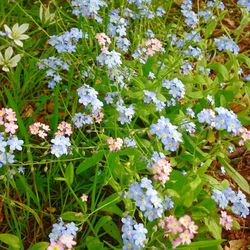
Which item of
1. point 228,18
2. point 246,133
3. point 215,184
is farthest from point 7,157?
point 228,18

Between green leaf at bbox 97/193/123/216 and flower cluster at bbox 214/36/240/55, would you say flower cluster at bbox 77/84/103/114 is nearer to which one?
green leaf at bbox 97/193/123/216

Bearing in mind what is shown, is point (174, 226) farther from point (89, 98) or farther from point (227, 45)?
point (227, 45)

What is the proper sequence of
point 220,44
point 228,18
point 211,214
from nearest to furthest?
point 211,214 → point 220,44 → point 228,18

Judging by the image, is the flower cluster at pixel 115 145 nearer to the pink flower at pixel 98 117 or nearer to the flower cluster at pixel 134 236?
the pink flower at pixel 98 117

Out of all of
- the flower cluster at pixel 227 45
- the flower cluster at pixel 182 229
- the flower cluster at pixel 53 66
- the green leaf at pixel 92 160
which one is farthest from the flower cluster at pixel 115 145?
the flower cluster at pixel 227 45

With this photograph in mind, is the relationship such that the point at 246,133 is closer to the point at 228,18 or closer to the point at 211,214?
the point at 211,214

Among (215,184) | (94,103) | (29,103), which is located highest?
(94,103)

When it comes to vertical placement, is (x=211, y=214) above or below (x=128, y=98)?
below
